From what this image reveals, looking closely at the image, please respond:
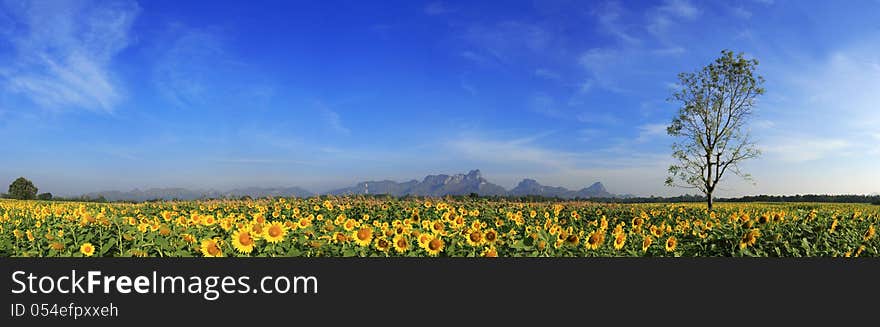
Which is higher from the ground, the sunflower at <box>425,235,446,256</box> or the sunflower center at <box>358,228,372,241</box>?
the sunflower center at <box>358,228,372,241</box>

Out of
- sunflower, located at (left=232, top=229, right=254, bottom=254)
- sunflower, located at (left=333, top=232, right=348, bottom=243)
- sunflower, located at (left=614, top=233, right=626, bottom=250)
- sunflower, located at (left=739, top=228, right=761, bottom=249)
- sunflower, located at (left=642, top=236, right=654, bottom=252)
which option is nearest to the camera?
sunflower, located at (left=232, top=229, right=254, bottom=254)

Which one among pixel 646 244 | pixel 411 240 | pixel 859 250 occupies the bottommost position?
pixel 859 250

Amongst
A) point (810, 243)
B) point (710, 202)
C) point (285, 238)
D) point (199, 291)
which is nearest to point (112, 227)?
point (285, 238)

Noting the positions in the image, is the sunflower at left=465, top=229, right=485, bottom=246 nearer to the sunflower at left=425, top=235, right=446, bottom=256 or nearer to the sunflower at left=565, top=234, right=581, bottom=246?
the sunflower at left=425, top=235, right=446, bottom=256

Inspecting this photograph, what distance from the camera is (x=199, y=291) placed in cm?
358

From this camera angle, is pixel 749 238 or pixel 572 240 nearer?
pixel 572 240

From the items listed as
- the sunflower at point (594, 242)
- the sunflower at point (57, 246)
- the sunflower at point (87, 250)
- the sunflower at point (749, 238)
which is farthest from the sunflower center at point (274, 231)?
the sunflower at point (749, 238)

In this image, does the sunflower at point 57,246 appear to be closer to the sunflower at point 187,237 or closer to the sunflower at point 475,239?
the sunflower at point 187,237


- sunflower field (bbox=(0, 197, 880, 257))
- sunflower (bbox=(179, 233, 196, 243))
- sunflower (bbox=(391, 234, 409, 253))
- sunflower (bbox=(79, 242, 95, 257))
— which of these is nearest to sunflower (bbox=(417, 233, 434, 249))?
sunflower field (bbox=(0, 197, 880, 257))

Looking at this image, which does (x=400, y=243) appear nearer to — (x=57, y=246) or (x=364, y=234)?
(x=364, y=234)

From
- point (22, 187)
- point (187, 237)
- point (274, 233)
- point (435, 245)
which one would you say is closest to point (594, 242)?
point (435, 245)

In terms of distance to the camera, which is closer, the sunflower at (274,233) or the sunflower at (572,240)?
the sunflower at (274,233)

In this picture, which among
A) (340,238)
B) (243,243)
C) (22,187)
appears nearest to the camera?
(243,243)

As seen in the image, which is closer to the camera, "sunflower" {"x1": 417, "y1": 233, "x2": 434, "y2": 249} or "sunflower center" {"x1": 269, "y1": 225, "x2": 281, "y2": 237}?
"sunflower" {"x1": 417, "y1": 233, "x2": 434, "y2": 249}
